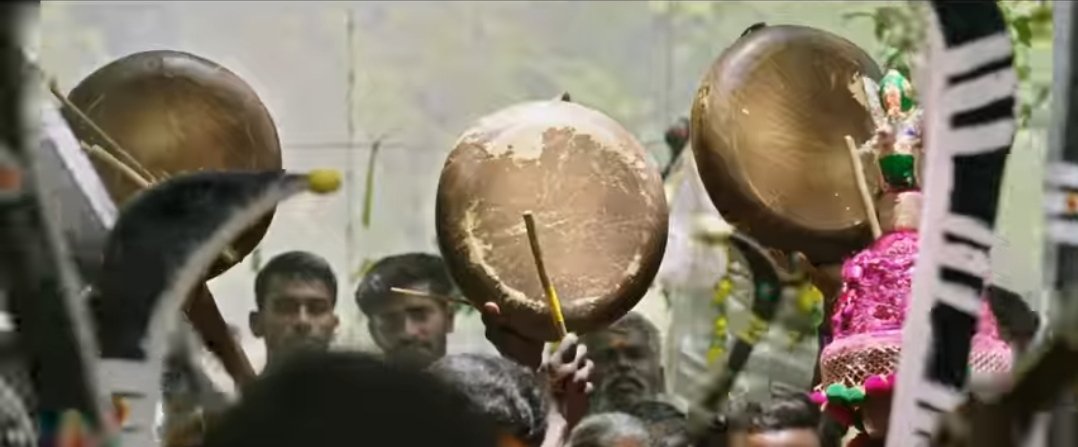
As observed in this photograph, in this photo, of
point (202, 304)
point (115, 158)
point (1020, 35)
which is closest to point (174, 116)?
point (115, 158)

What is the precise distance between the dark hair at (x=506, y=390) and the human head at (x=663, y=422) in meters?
Result: 0.45

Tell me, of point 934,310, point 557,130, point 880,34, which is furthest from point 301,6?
point 934,310

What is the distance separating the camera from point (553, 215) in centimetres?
385

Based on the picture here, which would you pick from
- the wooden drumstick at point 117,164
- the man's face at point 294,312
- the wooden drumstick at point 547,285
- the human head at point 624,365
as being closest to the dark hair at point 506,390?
the wooden drumstick at point 547,285

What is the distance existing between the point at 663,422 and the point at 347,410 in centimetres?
246

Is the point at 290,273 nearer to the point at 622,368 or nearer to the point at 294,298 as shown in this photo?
the point at 294,298

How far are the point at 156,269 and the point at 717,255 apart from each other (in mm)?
2439

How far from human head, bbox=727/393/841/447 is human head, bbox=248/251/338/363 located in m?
1.25

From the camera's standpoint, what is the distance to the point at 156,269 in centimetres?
256

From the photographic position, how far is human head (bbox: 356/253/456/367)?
487 centimetres

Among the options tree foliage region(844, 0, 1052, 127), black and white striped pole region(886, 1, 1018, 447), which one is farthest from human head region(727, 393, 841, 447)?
black and white striped pole region(886, 1, 1018, 447)

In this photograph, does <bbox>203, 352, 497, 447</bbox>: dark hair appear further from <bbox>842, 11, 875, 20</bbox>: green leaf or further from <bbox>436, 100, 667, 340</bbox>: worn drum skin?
<bbox>842, 11, 875, 20</bbox>: green leaf

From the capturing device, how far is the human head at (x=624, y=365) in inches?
185

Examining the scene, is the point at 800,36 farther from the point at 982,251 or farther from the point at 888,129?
the point at 982,251
